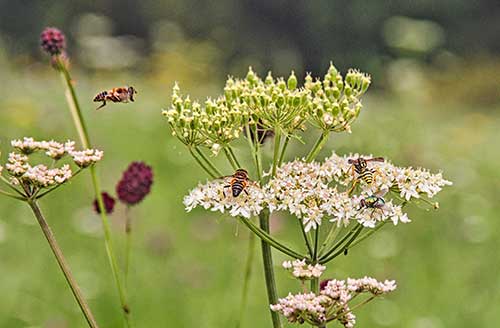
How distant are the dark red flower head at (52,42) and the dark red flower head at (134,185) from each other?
14.8 inches

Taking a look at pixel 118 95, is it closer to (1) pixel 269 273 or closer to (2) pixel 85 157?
(2) pixel 85 157

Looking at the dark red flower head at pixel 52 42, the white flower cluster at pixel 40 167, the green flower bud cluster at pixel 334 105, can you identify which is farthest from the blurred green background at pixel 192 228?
the dark red flower head at pixel 52 42

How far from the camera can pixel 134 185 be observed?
255 centimetres

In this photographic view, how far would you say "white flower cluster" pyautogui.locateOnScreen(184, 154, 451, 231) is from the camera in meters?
1.81

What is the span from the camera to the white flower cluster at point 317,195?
181cm

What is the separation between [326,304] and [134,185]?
0.92 meters

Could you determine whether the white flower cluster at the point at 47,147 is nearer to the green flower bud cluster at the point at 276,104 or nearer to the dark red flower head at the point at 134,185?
the green flower bud cluster at the point at 276,104

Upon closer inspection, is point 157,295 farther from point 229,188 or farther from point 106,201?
point 229,188

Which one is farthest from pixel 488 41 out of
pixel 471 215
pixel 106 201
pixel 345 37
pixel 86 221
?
pixel 106 201

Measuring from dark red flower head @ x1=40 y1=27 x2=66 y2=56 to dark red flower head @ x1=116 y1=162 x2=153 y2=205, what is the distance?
38 centimetres

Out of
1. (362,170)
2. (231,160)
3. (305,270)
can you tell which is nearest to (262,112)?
(231,160)

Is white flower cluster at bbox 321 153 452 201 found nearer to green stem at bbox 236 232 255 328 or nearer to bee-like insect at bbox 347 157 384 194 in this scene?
bee-like insect at bbox 347 157 384 194

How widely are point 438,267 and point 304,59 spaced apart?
14.9 metres

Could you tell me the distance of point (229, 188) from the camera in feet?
6.14
